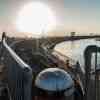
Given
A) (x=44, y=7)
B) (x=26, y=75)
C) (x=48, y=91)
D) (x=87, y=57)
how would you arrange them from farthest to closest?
1. (x=44, y=7)
2. (x=87, y=57)
3. (x=48, y=91)
4. (x=26, y=75)

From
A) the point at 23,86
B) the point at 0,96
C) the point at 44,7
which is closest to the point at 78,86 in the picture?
the point at 0,96

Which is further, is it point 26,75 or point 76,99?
point 76,99

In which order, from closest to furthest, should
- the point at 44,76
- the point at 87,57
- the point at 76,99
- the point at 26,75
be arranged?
the point at 26,75 → the point at 44,76 → the point at 76,99 → the point at 87,57

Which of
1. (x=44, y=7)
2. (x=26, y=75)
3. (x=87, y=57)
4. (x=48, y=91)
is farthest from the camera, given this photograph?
(x=44, y=7)

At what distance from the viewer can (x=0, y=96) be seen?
2998 millimetres

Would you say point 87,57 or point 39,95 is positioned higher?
point 87,57

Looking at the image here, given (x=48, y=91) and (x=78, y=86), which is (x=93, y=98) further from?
(x=48, y=91)

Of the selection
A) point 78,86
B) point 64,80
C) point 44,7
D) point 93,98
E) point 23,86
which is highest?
point 44,7

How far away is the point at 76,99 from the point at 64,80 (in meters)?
0.46

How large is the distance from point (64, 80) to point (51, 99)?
1.04 ft

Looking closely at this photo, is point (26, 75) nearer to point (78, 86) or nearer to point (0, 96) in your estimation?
point (0, 96)

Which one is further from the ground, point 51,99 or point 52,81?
point 52,81

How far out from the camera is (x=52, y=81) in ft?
9.64

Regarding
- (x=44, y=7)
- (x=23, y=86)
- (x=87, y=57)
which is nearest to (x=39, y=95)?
(x=87, y=57)
